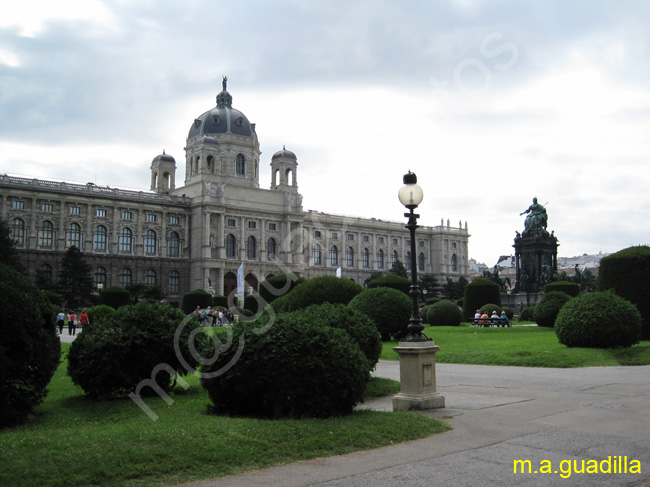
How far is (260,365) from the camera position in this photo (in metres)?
8.45

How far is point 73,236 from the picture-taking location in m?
70.8

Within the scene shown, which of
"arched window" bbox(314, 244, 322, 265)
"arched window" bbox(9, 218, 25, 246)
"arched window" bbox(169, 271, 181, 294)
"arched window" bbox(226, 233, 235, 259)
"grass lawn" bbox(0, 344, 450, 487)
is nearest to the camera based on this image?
"grass lawn" bbox(0, 344, 450, 487)

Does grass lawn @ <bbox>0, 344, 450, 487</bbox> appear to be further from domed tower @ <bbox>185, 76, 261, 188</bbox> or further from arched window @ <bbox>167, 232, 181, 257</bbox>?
domed tower @ <bbox>185, 76, 261, 188</bbox>

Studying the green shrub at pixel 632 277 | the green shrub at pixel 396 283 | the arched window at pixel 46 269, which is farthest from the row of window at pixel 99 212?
the green shrub at pixel 632 277

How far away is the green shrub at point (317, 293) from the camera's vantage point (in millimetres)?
24516

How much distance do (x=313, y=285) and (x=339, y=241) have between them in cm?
6846

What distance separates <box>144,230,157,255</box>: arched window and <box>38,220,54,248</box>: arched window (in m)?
10.5

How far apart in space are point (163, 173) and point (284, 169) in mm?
16284

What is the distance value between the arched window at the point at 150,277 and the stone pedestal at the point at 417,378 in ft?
224

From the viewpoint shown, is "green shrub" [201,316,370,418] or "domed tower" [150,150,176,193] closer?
"green shrub" [201,316,370,418]

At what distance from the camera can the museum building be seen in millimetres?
69062

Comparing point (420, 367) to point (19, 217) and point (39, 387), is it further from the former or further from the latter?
point (19, 217)

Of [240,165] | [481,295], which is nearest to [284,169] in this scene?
[240,165]

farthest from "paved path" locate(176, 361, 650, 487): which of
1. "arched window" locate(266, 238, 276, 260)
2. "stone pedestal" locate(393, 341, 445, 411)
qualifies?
"arched window" locate(266, 238, 276, 260)
